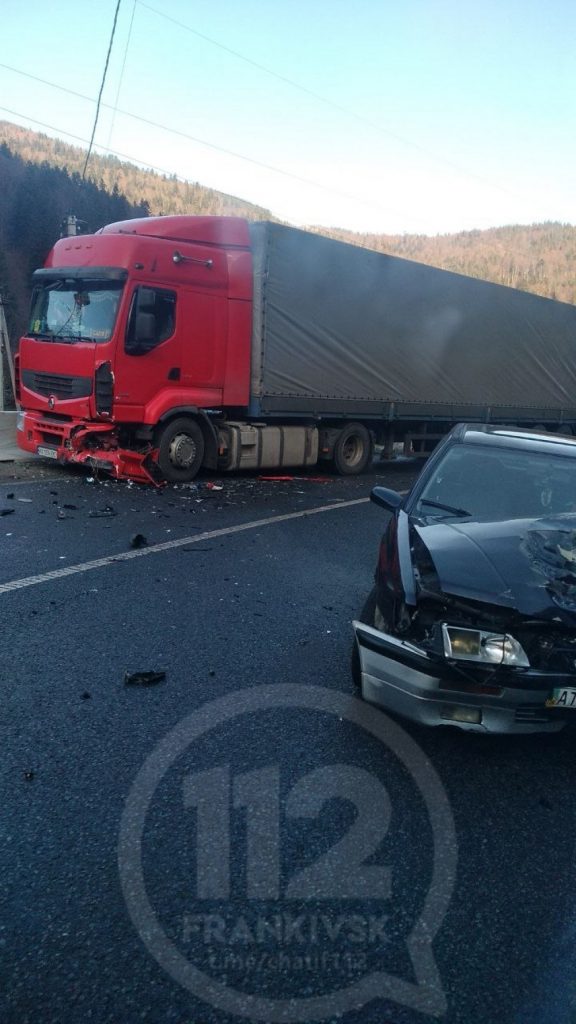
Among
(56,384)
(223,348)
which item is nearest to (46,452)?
(56,384)

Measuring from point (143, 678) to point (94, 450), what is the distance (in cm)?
756

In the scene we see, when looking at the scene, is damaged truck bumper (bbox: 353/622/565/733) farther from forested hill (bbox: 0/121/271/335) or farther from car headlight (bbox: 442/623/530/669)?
forested hill (bbox: 0/121/271/335)

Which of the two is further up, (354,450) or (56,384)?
(56,384)

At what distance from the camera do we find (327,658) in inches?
190

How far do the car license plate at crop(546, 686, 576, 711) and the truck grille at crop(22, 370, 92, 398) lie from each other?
8.91m

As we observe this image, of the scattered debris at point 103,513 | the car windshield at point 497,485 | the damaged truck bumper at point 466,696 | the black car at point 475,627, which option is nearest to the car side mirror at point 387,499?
the car windshield at point 497,485

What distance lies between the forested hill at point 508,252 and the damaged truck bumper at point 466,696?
284ft

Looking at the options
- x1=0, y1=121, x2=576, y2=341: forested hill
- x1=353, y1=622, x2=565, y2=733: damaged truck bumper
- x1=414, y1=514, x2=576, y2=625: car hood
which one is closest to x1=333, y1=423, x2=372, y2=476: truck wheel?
x1=0, y1=121, x2=576, y2=341: forested hill

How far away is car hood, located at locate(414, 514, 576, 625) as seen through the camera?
3.38 m

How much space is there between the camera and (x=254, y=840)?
115 inches

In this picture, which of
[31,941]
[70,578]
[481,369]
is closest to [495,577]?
[31,941]

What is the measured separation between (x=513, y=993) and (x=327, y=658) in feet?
8.71

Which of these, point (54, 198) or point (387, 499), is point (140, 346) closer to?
point (387, 499)

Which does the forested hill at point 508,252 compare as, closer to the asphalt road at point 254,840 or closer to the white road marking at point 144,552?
the white road marking at point 144,552
